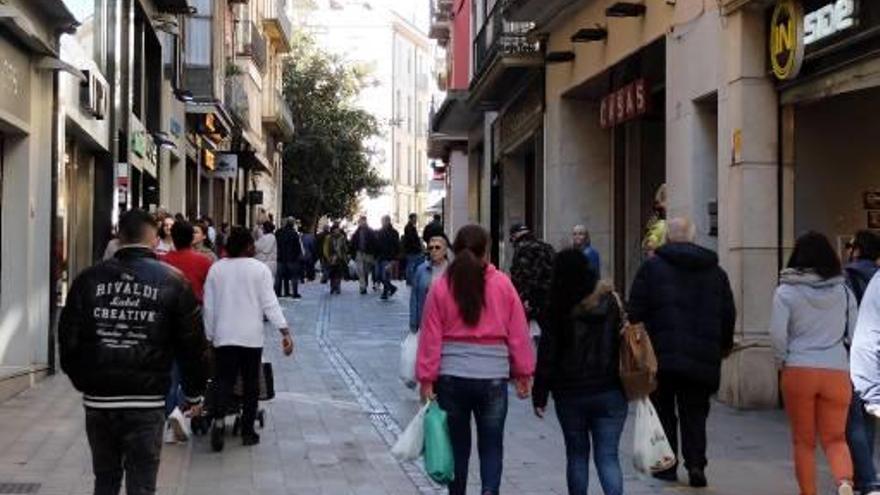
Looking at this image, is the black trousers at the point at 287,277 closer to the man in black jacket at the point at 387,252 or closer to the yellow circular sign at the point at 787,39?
the man in black jacket at the point at 387,252

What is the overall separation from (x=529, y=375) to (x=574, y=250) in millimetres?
766

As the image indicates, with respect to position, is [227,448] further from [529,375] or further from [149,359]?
[149,359]

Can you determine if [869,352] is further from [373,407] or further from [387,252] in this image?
[387,252]

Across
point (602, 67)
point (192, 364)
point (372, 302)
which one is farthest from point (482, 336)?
point (372, 302)

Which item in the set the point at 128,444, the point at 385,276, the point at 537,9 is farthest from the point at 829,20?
the point at 385,276

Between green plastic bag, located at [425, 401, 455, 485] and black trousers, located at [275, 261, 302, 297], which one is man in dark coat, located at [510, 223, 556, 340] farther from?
black trousers, located at [275, 261, 302, 297]

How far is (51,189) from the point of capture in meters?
14.6

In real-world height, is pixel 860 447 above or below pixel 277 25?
below

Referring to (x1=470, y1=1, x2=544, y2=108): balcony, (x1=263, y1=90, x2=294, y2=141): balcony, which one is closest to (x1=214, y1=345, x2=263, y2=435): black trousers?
(x1=470, y1=1, x2=544, y2=108): balcony

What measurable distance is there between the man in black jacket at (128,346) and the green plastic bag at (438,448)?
163 centimetres

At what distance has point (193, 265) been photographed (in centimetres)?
1044

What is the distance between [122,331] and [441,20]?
4000 cm

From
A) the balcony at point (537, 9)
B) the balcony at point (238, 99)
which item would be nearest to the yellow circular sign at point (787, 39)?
the balcony at point (537, 9)

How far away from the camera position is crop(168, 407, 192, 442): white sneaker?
1018 centimetres
